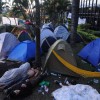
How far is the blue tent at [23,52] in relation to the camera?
8789mm

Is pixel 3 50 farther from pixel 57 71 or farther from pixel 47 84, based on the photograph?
pixel 47 84

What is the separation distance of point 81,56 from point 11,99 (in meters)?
4.47

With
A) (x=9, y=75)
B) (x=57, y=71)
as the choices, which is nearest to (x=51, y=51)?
(x=57, y=71)

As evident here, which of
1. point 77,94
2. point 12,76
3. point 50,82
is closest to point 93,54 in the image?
point 50,82

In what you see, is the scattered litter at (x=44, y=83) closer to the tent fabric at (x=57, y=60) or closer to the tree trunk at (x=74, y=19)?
the tent fabric at (x=57, y=60)

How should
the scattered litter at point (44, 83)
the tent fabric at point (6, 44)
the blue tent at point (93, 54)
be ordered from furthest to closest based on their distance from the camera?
1. the tent fabric at point (6, 44)
2. the blue tent at point (93, 54)
3. the scattered litter at point (44, 83)

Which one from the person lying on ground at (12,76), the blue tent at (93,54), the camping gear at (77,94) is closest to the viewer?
the camping gear at (77,94)

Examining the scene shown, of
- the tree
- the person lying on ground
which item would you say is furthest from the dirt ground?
the tree

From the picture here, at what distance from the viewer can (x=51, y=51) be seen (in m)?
7.38

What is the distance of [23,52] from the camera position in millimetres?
8922

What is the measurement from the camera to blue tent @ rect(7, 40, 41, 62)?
879cm

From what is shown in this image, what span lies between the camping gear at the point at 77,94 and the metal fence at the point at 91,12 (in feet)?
36.7

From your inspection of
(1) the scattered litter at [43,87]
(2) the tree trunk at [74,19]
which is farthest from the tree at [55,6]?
(1) the scattered litter at [43,87]

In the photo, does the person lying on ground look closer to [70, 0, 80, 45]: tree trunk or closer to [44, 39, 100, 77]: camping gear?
[44, 39, 100, 77]: camping gear
